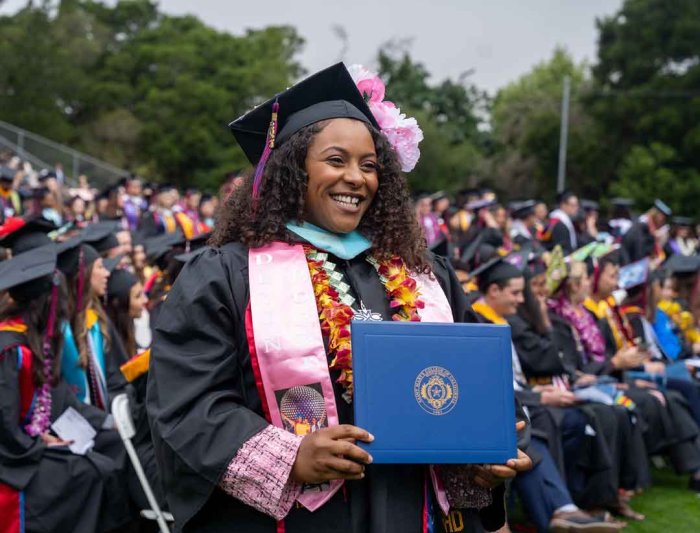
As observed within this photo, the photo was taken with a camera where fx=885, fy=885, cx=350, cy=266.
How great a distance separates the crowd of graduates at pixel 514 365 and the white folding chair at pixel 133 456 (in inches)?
2.3

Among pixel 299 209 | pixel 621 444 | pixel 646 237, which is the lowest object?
pixel 621 444

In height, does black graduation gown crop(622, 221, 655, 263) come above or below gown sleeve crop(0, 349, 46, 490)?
above

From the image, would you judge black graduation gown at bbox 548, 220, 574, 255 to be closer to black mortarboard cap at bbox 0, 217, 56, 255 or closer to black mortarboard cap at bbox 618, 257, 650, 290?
black mortarboard cap at bbox 618, 257, 650, 290

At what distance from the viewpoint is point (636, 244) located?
13633mm

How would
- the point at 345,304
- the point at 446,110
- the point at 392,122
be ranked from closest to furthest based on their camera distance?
the point at 345,304, the point at 392,122, the point at 446,110

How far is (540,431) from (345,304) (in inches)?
144

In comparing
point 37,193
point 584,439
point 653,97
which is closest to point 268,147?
point 584,439

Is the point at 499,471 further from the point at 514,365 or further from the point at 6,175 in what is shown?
the point at 6,175

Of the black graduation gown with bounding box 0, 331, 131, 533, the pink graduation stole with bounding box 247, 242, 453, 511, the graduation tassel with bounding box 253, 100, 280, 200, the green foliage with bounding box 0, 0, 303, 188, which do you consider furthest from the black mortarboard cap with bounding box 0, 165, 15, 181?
the green foliage with bounding box 0, 0, 303, 188

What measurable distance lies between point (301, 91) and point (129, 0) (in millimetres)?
51085

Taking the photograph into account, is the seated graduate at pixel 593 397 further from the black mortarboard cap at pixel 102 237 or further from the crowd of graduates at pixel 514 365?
the black mortarboard cap at pixel 102 237

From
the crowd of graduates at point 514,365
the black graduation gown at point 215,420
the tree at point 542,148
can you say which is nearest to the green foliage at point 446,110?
the tree at point 542,148

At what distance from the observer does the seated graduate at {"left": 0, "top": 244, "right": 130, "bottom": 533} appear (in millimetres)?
4148

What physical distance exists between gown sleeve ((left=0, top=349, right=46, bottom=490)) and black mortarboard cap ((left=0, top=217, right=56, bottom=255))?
1.09m
